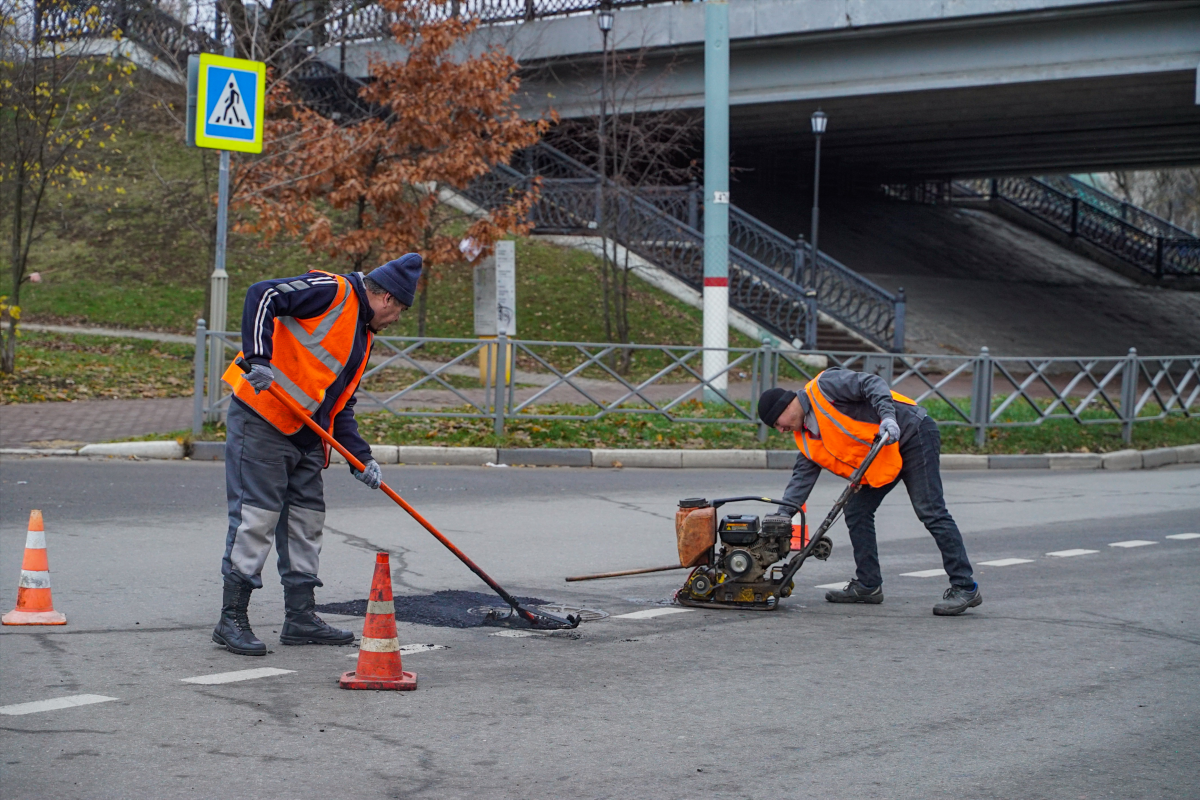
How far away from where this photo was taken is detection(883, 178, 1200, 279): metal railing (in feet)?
143

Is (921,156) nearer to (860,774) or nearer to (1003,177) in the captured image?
(1003,177)

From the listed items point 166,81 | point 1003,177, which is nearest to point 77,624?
point 166,81

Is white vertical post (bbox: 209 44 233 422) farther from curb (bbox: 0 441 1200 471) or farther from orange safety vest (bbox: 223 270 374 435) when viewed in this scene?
orange safety vest (bbox: 223 270 374 435)

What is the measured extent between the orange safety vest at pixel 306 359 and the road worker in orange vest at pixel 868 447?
2.28m

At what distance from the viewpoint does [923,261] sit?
37.7 m

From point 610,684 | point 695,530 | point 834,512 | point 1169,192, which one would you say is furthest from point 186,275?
point 1169,192

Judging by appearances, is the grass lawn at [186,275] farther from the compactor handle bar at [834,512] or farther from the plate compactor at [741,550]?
the compactor handle bar at [834,512]

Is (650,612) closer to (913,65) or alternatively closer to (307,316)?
(307,316)

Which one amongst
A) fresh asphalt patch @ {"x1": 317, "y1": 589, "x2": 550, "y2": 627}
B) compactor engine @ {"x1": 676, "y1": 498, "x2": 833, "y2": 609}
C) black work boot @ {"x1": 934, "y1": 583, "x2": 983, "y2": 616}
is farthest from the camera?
black work boot @ {"x1": 934, "y1": 583, "x2": 983, "y2": 616}

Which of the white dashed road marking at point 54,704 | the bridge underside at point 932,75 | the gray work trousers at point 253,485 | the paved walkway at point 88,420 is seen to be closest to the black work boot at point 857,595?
the gray work trousers at point 253,485

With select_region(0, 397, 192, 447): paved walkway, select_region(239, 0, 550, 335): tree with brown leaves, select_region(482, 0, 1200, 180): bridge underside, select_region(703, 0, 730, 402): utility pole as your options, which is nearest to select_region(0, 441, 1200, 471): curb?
select_region(0, 397, 192, 447): paved walkway

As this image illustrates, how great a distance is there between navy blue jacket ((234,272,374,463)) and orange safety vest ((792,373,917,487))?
2.43 meters

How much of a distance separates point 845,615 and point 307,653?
2.88 metres

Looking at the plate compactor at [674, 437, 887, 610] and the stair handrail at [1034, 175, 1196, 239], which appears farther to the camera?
the stair handrail at [1034, 175, 1196, 239]
